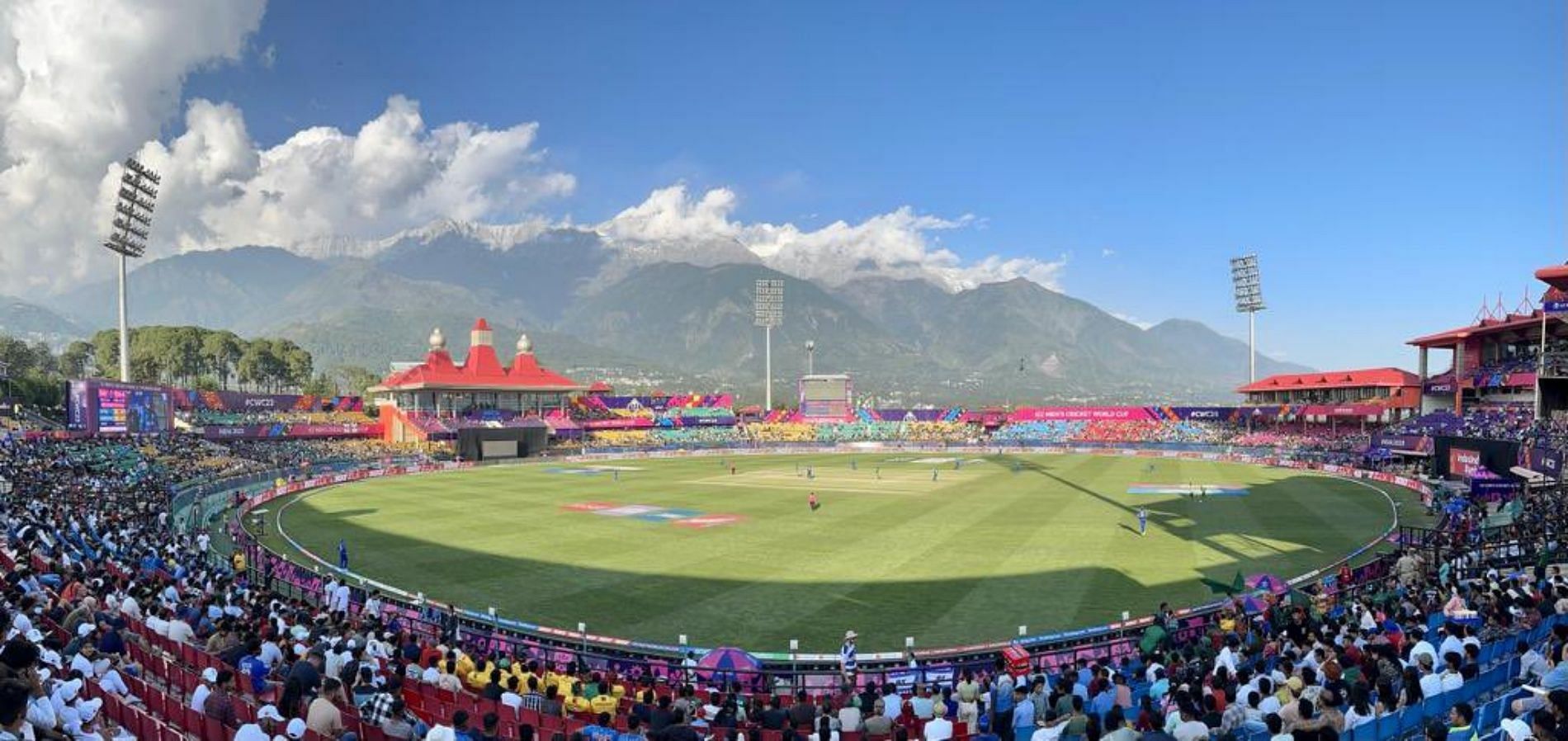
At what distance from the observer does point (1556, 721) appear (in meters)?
6.37

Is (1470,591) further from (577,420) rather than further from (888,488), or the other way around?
(577,420)

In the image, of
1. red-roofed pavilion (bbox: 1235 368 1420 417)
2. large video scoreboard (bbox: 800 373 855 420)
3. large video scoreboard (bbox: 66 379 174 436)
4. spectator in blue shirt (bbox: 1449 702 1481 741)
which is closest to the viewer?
spectator in blue shirt (bbox: 1449 702 1481 741)

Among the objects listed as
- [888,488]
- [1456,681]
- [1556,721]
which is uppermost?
[1556,721]

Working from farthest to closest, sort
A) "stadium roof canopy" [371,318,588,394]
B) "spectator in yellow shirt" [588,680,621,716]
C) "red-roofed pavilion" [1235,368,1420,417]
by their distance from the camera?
"stadium roof canopy" [371,318,588,394] < "red-roofed pavilion" [1235,368,1420,417] < "spectator in yellow shirt" [588,680,621,716]

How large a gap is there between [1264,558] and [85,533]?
36879 mm

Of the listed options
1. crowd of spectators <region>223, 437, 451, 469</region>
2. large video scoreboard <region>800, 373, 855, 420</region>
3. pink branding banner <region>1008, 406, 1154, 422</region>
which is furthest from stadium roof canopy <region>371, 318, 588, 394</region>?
pink branding banner <region>1008, 406, 1154, 422</region>

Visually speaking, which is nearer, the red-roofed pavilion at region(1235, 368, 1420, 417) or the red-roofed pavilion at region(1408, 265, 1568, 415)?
the red-roofed pavilion at region(1408, 265, 1568, 415)

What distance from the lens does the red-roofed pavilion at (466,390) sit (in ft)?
288

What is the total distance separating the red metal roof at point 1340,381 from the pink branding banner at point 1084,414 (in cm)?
1168

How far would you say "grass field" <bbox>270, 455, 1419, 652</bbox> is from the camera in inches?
881

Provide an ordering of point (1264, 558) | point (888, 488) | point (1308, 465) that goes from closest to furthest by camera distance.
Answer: point (1264, 558)
point (888, 488)
point (1308, 465)

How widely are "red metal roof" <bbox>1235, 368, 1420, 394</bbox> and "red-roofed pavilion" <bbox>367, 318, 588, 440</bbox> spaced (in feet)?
257

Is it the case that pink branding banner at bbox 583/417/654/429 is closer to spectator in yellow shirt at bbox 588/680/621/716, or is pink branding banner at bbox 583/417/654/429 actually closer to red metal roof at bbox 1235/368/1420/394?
red metal roof at bbox 1235/368/1420/394

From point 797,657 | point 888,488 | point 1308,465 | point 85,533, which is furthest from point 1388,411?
point 85,533
